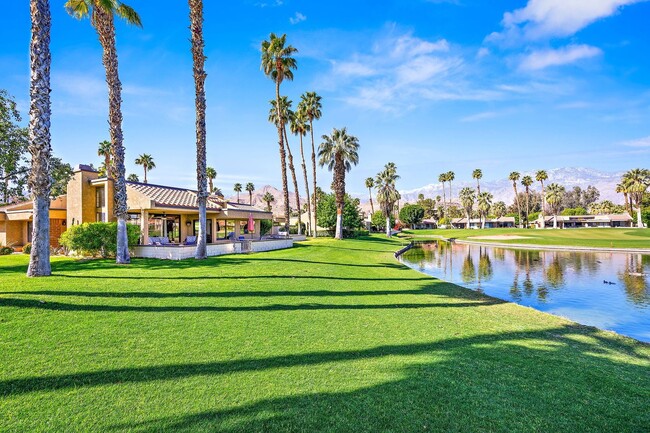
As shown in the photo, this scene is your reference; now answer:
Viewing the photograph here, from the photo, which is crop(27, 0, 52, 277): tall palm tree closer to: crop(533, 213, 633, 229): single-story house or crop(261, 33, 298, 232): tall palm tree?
crop(261, 33, 298, 232): tall palm tree

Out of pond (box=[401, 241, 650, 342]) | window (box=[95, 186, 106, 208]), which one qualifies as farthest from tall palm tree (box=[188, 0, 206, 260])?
pond (box=[401, 241, 650, 342])

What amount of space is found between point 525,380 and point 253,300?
7145mm

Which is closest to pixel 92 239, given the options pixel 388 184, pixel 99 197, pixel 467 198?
pixel 99 197

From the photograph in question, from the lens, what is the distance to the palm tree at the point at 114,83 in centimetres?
1560

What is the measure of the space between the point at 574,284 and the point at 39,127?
26143 mm

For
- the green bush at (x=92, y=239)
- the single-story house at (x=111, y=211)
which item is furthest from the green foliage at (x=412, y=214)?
the green bush at (x=92, y=239)

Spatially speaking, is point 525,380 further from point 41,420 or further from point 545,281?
point 545,281

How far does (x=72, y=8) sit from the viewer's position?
16.5 m

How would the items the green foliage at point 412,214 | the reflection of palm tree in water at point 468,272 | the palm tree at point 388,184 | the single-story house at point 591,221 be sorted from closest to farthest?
the reflection of palm tree in water at point 468,272 → the palm tree at point 388,184 → the single-story house at point 591,221 → the green foliage at point 412,214

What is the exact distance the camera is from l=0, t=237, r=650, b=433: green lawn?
173 inches

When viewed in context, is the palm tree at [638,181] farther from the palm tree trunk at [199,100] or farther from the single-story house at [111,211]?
the palm tree trunk at [199,100]

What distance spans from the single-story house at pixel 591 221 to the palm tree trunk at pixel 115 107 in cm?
10959

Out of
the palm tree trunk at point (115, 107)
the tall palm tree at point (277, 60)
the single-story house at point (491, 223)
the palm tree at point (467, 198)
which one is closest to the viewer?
the palm tree trunk at point (115, 107)

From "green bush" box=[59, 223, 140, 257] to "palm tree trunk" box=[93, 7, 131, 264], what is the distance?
232 centimetres
